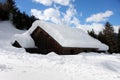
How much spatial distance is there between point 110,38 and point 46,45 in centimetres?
2440

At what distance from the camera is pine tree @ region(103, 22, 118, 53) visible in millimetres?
41875

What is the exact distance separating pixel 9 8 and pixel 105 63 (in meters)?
41.1

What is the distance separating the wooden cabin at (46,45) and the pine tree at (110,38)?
13.8 meters

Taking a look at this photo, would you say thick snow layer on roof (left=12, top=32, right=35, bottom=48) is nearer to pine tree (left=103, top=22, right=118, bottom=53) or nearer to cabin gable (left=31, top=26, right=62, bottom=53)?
cabin gable (left=31, top=26, right=62, bottom=53)

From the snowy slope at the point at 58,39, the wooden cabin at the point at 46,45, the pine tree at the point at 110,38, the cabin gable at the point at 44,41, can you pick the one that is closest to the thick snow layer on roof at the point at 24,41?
the snowy slope at the point at 58,39

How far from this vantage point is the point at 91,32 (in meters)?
42.1

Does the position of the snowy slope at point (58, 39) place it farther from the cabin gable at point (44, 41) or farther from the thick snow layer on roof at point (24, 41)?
the cabin gable at point (44, 41)

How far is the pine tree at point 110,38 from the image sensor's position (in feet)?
137

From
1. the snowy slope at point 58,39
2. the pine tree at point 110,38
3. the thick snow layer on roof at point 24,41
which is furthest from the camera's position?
the pine tree at point 110,38

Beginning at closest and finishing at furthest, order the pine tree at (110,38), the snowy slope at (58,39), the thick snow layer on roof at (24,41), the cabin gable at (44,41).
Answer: the snowy slope at (58,39) < the cabin gable at (44,41) < the thick snow layer on roof at (24,41) < the pine tree at (110,38)

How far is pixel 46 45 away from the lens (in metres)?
26.5

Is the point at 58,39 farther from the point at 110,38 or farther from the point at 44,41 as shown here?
the point at 110,38

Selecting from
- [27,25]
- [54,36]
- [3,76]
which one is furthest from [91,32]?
[3,76]

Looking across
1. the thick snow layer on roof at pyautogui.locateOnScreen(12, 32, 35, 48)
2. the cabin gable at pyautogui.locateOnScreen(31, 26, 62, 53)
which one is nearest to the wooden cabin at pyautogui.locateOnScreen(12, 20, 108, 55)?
the cabin gable at pyautogui.locateOnScreen(31, 26, 62, 53)
